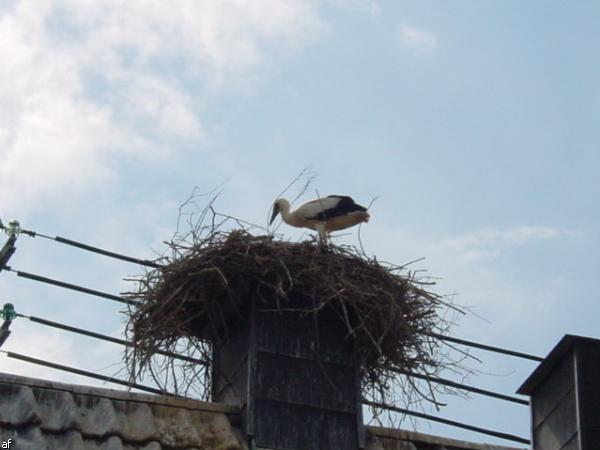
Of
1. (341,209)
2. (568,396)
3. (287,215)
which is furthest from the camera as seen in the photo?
(287,215)

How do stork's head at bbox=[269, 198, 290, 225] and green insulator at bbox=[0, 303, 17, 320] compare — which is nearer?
green insulator at bbox=[0, 303, 17, 320]

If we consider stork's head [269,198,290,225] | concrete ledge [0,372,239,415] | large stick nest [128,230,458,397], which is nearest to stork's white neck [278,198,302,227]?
stork's head [269,198,290,225]

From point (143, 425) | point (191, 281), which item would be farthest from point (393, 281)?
point (143, 425)

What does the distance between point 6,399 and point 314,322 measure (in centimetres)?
188

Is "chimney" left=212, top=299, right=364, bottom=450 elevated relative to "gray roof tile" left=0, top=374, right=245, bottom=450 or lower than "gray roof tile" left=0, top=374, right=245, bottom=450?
elevated

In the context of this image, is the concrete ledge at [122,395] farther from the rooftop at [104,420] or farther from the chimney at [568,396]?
the chimney at [568,396]

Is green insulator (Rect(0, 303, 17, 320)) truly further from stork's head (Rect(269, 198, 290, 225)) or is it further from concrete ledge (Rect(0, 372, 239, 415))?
stork's head (Rect(269, 198, 290, 225))

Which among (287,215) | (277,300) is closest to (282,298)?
(277,300)

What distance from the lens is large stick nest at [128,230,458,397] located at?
7.25 meters

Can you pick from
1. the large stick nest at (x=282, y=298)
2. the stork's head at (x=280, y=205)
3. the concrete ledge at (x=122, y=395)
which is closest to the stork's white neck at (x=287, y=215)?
the stork's head at (x=280, y=205)

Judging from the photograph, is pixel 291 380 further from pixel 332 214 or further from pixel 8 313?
pixel 332 214

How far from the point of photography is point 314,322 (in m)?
7.11

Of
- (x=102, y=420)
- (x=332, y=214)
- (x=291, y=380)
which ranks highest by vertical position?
(x=332, y=214)

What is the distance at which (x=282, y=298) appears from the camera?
715cm
